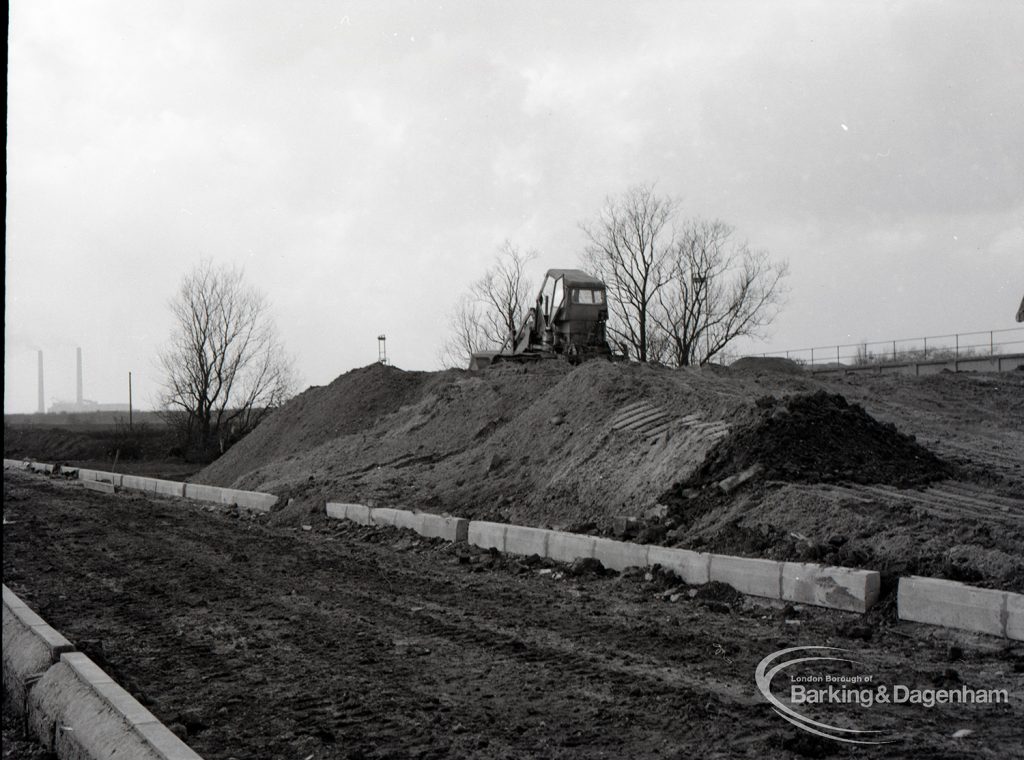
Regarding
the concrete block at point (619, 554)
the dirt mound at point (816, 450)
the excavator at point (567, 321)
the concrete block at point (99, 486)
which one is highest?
the excavator at point (567, 321)

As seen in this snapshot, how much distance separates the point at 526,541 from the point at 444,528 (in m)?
1.90

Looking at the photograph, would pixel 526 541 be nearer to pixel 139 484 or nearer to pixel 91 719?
pixel 91 719

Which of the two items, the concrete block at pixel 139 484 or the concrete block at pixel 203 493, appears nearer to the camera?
the concrete block at pixel 203 493

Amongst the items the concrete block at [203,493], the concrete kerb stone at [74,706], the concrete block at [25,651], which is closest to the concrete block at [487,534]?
the concrete block at [25,651]

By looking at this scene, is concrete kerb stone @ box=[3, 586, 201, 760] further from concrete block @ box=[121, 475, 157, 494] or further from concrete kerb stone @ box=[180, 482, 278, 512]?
concrete block @ box=[121, 475, 157, 494]

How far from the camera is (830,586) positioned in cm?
782

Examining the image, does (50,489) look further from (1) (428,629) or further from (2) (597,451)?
(1) (428,629)

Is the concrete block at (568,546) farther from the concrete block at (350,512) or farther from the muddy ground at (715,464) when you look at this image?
the concrete block at (350,512)

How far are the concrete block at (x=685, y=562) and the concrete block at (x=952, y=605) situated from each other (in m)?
2.03

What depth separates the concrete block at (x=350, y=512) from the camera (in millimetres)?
15031

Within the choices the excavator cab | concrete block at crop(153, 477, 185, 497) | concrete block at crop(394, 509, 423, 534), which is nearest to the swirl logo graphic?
concrete block at crop(394, 509, 423, 534)

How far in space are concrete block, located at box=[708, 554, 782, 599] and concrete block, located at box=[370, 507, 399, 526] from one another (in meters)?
6.49

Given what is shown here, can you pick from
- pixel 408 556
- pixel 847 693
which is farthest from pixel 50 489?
pixel 847 693

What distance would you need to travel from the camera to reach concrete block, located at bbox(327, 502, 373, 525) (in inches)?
592
